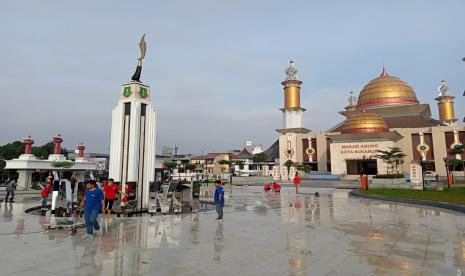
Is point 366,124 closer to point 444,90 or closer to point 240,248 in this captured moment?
point 444,90

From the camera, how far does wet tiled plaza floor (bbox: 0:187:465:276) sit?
5.31 metres

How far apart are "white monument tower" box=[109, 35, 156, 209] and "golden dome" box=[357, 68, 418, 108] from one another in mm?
53005

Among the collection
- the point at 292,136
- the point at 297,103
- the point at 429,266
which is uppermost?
the point at 297,103

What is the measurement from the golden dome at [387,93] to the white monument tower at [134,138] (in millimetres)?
53005

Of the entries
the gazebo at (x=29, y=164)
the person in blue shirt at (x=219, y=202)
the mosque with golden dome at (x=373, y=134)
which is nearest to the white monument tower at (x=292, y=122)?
the mosque with golden dome at (x=373, y=134)

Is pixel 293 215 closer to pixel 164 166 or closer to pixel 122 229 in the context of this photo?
pixel 122 229

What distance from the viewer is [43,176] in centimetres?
3622

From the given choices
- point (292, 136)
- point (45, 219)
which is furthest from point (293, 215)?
point (292, 136)

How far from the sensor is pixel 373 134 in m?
44.7

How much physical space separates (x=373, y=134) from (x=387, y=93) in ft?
54.3

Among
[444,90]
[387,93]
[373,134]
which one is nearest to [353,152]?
[373,134]

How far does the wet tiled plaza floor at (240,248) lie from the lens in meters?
5.31

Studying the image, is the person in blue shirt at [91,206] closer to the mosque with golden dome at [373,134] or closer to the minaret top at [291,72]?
the mosque with golden dome at [373,134]

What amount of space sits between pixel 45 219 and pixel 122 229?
3915mm
